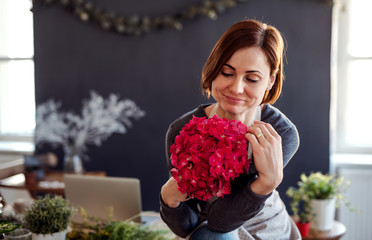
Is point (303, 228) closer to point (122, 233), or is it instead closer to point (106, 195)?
point (106, 195)

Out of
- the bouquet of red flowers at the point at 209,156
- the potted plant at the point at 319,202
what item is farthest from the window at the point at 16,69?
the bouquet of red flowers at the point at 209,156

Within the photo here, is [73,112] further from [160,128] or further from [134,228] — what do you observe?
[134,228]

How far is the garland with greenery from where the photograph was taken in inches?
128

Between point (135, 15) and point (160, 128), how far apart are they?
0.94m

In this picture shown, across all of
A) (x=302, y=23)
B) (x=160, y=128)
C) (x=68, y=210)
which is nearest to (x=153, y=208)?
(x=160, y=128)

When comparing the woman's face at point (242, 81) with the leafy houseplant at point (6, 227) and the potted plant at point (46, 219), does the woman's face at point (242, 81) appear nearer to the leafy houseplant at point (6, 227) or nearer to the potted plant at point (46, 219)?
the potted plant at point (46, 219)

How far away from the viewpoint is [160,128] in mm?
3512

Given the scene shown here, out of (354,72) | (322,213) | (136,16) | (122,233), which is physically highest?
(136,16)

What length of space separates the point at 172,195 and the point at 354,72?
8.58 feet

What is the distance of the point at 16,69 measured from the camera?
13.4 feet

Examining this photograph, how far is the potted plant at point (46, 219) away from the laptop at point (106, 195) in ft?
1.33

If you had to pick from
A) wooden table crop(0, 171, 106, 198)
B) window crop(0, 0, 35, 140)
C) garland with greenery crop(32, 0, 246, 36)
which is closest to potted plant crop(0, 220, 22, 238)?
wooden table crop(0, 171, 106, 198)

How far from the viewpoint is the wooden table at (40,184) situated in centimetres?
300

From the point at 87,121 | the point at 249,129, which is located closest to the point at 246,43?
the point at 249,129
